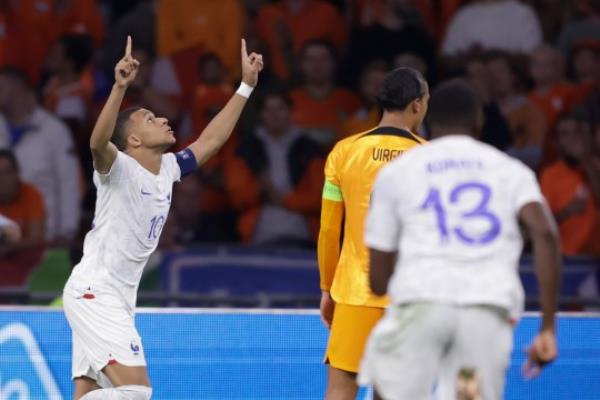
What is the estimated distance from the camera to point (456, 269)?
584 cm

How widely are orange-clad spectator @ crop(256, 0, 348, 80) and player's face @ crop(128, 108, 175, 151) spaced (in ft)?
19.8

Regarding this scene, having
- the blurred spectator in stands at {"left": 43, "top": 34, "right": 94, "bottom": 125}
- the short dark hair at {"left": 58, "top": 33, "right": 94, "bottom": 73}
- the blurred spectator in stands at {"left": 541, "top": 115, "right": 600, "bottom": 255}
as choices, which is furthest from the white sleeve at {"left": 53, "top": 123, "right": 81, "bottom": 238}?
the blurred spectator in stands at {"left": 541, "top": 115, "right": 600, "bottom": 255}

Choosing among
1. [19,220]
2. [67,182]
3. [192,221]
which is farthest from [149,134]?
[67,182]

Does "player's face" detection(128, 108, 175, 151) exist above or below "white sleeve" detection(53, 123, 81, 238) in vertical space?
above

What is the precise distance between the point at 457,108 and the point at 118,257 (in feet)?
7.70

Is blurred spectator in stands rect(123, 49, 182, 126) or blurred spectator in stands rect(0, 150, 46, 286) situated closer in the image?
blurred spectator in stands rect(0, 150, 46, 286)

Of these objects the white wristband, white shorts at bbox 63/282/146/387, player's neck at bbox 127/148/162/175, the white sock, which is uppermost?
the white wristband

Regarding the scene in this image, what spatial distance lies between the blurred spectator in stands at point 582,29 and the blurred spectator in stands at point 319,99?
2.09 meters

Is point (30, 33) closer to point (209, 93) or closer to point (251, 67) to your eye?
point (209, 93)

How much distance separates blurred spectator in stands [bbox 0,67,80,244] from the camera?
502 inches

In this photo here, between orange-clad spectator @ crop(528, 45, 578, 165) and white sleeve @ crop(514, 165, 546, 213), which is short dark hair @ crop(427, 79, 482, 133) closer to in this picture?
white sleeve @ crop(514, 165, 546, 213)

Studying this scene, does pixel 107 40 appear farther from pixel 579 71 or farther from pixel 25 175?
pixel 579 71

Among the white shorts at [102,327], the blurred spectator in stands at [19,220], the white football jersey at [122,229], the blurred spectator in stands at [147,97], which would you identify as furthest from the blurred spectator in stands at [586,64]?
the white shorts at [102,327]

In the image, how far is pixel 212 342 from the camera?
9219mm
